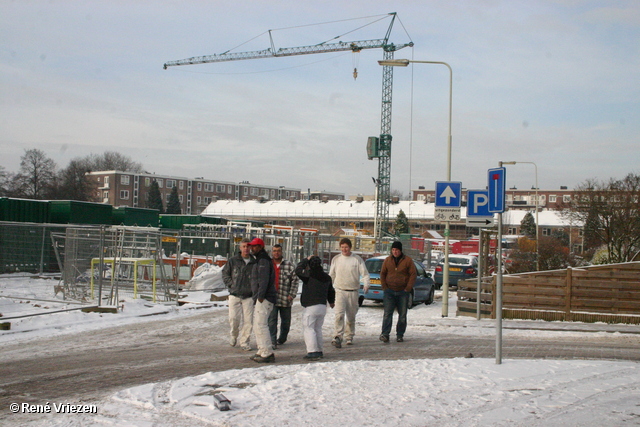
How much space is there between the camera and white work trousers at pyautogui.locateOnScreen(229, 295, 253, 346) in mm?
10203

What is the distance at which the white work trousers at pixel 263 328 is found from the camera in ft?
29.8

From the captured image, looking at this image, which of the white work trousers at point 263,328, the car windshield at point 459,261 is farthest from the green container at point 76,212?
the white work trousers at point 263,328

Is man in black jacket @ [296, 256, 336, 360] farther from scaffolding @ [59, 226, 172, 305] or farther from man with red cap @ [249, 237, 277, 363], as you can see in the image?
scaffolding @ [59, 226, 172, 305]

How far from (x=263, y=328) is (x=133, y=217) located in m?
31.4

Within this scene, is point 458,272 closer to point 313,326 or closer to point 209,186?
point 313,326

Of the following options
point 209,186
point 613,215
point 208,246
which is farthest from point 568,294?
point 209,186

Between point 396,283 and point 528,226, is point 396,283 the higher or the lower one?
the lower one

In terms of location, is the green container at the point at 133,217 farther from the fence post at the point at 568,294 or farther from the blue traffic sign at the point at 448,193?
the fence post at the point at 568,294

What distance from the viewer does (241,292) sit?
10180 mm

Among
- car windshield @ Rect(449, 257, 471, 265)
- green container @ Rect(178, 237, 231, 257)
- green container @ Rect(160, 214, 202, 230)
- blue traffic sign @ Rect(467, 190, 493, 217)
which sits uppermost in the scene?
blue traffic sign @ Rect(467, 190, 493, 217)

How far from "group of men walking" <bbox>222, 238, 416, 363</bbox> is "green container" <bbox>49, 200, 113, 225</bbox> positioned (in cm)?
2228

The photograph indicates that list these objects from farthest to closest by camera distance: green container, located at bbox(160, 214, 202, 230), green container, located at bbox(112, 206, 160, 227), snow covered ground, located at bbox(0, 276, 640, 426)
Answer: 1. green container, located at bbox(160, 214, 202, 230)
2. green container, located at bbox(112, 206, 160, 227)
3. snow covered ground, located at bbox(0, 276, 640, 426)

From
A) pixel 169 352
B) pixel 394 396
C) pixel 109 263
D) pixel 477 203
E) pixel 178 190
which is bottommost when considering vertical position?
pixel 169 352

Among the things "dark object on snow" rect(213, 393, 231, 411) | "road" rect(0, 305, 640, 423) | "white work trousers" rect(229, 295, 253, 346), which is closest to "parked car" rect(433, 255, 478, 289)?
"road" rect(0, 305, 640, 423)
